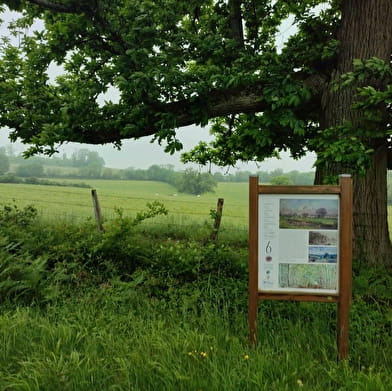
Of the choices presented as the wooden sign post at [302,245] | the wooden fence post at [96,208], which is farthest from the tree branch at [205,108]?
the wooden fence post at [96,208]

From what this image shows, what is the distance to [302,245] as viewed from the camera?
12.3 feet

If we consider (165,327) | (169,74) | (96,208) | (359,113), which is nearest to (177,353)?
(165,327)

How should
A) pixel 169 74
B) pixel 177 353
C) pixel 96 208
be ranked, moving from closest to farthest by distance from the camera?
1. pixel 177 353
2. pixel 169 74
3. pixel 96 208

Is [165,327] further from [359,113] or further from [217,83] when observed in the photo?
[359,113]

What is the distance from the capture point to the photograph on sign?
3738 mm

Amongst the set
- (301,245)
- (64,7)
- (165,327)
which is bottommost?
(165,327)

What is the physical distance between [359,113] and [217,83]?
103 inches

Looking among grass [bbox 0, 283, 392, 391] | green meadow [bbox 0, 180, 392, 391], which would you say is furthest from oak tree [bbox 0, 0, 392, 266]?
grass [bbox 0, 283, 392, 391]

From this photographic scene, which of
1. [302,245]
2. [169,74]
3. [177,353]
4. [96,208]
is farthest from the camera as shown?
[96,208]

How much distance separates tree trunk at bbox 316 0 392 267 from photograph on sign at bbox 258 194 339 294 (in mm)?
3193

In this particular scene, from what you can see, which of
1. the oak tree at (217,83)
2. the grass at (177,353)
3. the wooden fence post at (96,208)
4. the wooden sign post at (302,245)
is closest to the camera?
the grass at (177,353)

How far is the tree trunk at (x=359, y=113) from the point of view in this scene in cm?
673

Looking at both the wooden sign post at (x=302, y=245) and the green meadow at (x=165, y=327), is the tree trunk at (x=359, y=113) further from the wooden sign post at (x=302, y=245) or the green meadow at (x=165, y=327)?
the wooden sign post at (x=302, y=245)

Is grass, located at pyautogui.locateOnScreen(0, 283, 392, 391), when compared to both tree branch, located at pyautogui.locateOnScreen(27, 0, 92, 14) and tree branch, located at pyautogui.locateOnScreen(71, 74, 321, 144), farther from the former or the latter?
tree branch, located at pyautogui.locateOnScreen(27, 0, 92, 14)
